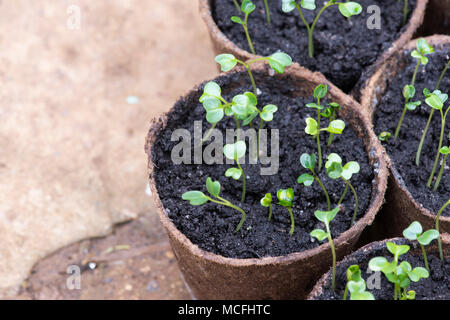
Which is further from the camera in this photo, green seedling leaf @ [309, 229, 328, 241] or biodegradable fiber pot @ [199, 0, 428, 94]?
biodegradable fiber pot @ [199, 0, 428, 94]

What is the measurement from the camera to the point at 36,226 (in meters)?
2.12

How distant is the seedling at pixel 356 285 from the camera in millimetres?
1219

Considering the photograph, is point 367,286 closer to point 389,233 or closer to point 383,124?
point 389,233

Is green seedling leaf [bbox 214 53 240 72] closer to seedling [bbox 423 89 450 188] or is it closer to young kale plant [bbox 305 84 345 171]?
young kale plant [bbox 305 84 345 171]

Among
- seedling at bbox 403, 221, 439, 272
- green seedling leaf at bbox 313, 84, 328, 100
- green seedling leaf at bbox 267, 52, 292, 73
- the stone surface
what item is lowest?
the stone surface

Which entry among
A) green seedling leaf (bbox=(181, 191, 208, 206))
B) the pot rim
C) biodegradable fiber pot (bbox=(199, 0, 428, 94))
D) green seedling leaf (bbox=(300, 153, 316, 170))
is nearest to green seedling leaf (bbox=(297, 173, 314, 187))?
green seedling leaf (bbox=(300, 153, 316, 170))

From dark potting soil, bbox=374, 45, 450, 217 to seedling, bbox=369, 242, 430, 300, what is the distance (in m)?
0.33

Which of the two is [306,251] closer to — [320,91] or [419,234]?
[419,234]

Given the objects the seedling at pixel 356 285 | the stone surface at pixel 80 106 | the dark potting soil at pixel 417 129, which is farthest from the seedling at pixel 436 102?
the stone surface at pixel 80 106

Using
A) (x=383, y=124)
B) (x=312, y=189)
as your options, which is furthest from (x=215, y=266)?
(x=383, y=124)

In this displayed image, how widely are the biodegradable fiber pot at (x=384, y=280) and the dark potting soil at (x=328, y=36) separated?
0.71 metres

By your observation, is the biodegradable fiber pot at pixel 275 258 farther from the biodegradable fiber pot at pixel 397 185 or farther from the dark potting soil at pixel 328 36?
the dark potting soil at pixel 328 36

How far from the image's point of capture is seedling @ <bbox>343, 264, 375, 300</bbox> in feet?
4.00

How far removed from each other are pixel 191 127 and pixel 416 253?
0.74 metres
